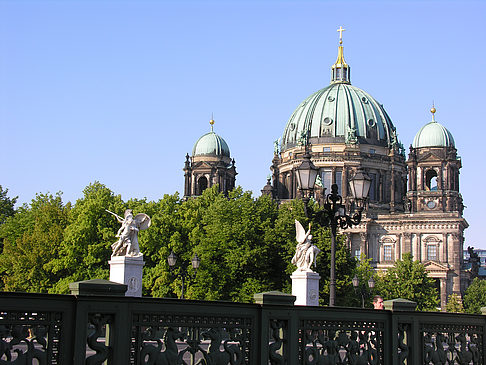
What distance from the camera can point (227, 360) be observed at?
31.0 feet

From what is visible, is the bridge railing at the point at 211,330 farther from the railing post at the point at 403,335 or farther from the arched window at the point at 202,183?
the arched window at the point at 202,183

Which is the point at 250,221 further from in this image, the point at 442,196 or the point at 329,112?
the point at 329,112

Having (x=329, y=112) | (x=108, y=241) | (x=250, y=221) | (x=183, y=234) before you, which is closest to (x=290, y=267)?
(x=250, y=221)

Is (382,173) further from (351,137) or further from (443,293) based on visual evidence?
(443,293)

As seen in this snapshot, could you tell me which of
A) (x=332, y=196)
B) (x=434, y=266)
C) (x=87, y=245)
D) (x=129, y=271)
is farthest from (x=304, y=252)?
(x=434, y=266)

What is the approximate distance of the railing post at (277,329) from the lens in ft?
32.6

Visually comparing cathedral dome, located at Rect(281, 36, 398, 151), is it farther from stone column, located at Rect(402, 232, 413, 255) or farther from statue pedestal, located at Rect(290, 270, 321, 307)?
statue pedestal, located at Rect(290, 270, 321, 307)

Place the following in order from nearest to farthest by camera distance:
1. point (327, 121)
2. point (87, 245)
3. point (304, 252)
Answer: point (304, 252) < point (87, 245) < point (327, 121)

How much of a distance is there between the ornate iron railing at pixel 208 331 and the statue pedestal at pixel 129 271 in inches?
771

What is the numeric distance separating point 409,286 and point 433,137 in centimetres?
2943

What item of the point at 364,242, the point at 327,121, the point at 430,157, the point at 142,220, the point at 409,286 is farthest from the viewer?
the point at 327,121

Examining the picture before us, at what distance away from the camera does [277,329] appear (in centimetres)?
1016

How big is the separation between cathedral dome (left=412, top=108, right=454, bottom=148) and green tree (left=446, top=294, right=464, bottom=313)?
826 inches

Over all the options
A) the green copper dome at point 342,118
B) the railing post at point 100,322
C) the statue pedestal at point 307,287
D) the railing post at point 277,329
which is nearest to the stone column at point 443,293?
the green copper dome at point 342,118
